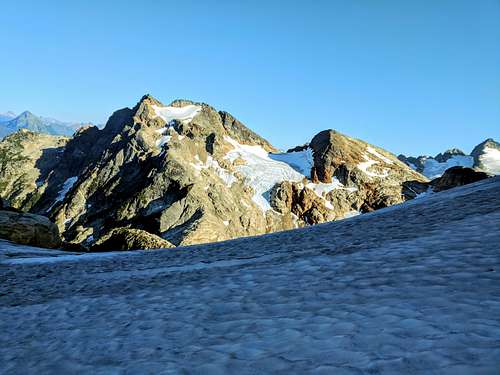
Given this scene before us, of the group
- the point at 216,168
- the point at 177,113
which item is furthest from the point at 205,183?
the point at 177,113

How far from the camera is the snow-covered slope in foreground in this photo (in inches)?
180

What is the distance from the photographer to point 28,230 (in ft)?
99.1

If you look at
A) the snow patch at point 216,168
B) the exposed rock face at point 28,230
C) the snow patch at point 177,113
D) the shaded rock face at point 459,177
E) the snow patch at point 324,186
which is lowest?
the exposed rock face at point 28,230

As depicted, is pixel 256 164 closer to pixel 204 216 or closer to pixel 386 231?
pixel 204 216

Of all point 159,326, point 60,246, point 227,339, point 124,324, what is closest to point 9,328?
point 124,324

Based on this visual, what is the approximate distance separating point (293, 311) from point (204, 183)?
123 m

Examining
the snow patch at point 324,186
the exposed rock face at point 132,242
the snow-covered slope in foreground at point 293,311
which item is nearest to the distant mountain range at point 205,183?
the snow patch at point 324,186

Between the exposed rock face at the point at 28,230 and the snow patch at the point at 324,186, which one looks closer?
the exposed rock face at the point at 28,230

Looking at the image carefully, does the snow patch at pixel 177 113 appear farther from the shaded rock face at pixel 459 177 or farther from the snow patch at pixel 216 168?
the shaded rock face at pixel 459 177

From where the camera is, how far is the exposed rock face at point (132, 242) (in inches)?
1319

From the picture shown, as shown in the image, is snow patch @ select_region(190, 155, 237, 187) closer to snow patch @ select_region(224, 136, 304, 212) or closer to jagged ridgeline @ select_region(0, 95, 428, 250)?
jagged ridgeline @ select_region(0, 95, 428, 250)

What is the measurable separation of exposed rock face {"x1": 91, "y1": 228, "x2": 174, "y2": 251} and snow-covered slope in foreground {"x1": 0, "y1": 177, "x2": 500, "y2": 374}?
65.1ft

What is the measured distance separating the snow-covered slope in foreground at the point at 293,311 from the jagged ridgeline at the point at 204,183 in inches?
3390

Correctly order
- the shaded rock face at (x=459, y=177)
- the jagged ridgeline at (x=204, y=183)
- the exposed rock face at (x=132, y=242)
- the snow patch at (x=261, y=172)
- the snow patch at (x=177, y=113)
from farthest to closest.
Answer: the snow patch at (x=177, y=113)
the snow patch at (x=261, y=172)
the jagged ridgeline at (x=204, y=183)
the shaded rock face at (x=459, y=177)
the exposed rock face at (x=132, y=242)
